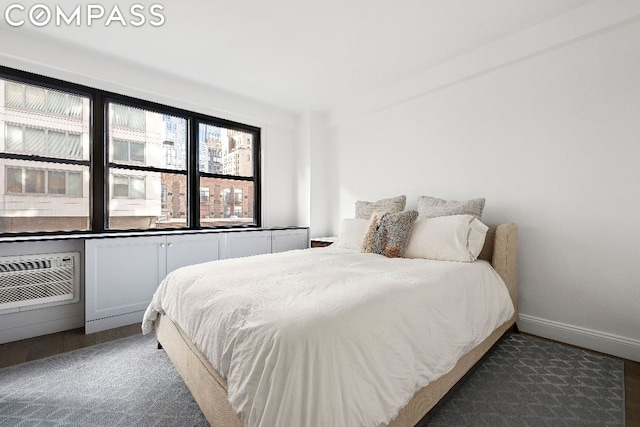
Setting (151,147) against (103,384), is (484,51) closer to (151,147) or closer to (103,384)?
(151,147)

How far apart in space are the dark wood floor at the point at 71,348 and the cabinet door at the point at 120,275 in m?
0.13

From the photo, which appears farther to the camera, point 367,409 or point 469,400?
point 469,400

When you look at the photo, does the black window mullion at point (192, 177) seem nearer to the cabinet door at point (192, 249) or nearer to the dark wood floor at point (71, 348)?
the cabinet door at point (192, 249)

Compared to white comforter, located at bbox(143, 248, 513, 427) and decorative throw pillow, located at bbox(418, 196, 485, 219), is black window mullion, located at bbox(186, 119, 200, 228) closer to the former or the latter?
white comforter, located at bbox(143, 248, 513, 427)

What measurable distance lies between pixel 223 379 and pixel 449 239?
1814 mm

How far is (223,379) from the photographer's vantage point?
1.20 m

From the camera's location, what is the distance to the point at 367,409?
92 cm

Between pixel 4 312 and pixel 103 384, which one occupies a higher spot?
pixel 4 312

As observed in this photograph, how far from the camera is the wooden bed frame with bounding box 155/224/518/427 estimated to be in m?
1.17

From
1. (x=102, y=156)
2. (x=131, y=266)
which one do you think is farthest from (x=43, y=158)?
(x=131, y=266)

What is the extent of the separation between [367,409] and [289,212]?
3.67m

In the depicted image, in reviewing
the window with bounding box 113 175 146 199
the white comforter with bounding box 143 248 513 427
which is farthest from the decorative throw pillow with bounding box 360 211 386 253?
the window with bounding box 113 175 146 199

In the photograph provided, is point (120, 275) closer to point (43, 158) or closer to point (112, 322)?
point (112, 322)

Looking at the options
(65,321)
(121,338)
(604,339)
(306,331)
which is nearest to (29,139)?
(65,321)
